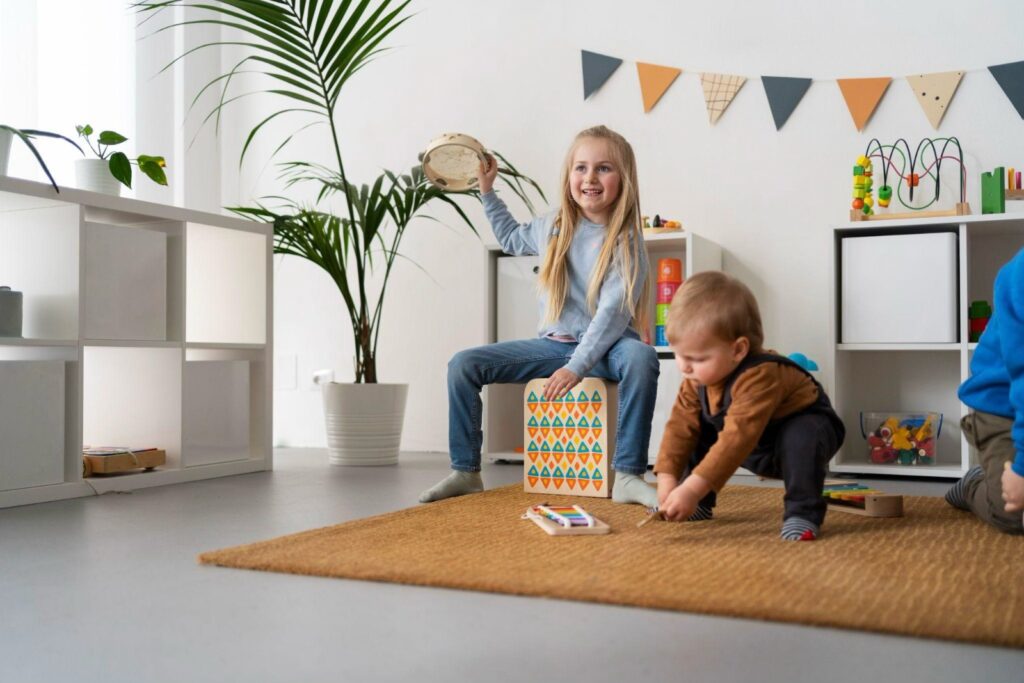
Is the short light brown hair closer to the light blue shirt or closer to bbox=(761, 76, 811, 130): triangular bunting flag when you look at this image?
the light blue shirt

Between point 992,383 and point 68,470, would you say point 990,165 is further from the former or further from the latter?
point 68,470

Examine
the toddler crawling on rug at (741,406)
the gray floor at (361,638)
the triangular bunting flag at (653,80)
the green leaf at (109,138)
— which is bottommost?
the gray floor at (361,638)

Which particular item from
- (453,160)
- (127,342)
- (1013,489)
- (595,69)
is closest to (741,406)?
(1013,489)

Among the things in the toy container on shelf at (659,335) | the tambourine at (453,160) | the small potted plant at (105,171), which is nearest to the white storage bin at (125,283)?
the small potted plant at (105,171)

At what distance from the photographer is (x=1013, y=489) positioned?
1420 mm

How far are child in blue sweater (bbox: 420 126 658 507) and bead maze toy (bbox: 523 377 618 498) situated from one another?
0.14 ft

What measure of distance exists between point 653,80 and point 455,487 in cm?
172

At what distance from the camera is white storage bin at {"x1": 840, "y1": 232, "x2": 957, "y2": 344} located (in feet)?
8.66

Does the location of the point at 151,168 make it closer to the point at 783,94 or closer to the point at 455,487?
the point at 455,487

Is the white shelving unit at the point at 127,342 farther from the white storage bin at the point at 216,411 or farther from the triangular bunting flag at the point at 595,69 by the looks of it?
the triangular bunting flag at the point at 595,69

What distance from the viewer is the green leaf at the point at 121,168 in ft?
8.08

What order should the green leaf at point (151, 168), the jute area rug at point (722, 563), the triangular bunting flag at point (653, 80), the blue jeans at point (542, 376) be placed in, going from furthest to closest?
1. the triangular bunting flag at point (653, 80)
2. the green leaf at point (151, 168)
3. the blue jeans at point (542, 376)
4. the jute area rug at point (722, 563)

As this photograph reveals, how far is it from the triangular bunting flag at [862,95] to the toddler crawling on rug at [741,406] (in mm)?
1608

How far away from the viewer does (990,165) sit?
2875 millimetres
